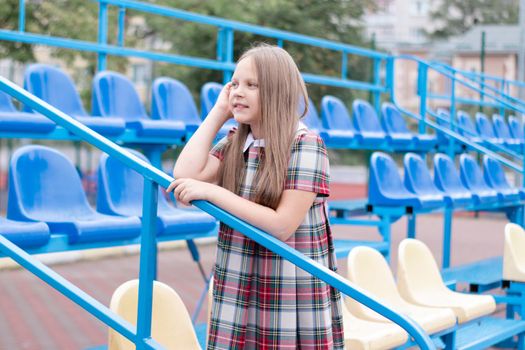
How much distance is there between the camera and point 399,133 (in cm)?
861

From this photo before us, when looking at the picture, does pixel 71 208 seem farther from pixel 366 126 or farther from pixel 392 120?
Answer: pixel 392 120

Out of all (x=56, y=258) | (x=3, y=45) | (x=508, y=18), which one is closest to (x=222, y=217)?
(x=56, y=258)

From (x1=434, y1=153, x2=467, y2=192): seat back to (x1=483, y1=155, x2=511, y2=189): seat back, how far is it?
0.80 m

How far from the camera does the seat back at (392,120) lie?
28.9 feet

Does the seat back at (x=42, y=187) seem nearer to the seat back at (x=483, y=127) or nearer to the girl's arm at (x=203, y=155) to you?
the girl's arm at (x=203, y=155)

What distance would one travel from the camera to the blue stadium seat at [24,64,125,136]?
5055 millimetres

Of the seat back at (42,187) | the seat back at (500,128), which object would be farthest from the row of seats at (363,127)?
the seat back at (42,187)

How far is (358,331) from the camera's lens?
3703 millimetres

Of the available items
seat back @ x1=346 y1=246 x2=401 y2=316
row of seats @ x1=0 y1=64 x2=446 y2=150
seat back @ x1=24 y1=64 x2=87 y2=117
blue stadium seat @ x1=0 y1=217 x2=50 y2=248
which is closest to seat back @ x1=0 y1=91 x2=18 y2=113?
row of seats @ x1=0 y1=64 x2=446 y2=150

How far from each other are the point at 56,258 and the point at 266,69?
709 centimetres

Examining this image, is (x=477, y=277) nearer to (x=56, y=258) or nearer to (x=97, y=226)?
(x=97, y=226)

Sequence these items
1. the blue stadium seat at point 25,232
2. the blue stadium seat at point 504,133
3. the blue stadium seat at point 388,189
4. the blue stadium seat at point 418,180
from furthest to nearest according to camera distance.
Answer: the blue stadium seat at point 504,133 → the blue stadium seat at point 418,180 → the blue stadium seat at point 388,189 → the blue stadium seat at point 25,232

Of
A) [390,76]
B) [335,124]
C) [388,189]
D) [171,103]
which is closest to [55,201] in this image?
[171,103]

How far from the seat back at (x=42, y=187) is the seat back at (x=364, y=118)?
163 inches
